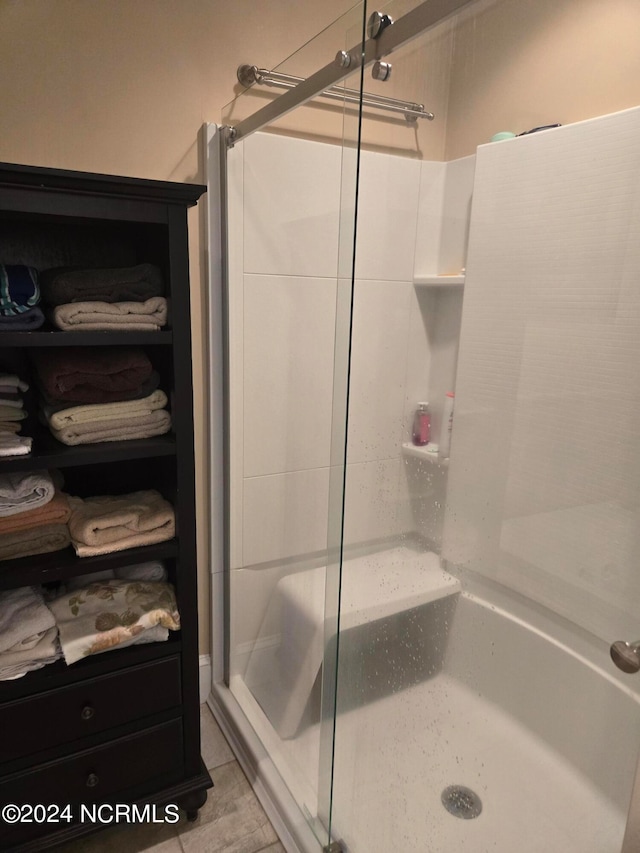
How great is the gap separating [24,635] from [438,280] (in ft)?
3.86

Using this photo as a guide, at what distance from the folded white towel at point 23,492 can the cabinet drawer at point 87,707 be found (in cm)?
42

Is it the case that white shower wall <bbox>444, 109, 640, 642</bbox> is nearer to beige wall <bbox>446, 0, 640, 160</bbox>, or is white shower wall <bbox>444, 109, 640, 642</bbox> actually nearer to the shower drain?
beige wall <bbox>446, 0, 640, 160</bbox>

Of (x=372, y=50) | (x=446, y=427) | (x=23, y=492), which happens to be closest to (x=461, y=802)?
(x=446, y=427)

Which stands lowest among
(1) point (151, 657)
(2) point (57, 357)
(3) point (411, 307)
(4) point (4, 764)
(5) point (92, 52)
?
(4) point (4, 764)

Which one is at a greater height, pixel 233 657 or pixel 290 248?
pixel 290 248

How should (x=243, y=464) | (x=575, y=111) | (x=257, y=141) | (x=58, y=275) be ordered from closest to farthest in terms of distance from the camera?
(x=575, y=111)
(x=58, y=275)
(x=257, y=141)
(x=243, y=464)

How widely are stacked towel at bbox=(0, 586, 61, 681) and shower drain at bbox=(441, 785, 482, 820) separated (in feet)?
2.96

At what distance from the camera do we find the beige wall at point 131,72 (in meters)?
1.35

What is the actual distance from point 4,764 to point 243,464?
0.90 m

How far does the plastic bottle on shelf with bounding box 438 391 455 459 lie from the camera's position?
1.30m

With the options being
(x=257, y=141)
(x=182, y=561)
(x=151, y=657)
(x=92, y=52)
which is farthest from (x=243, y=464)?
(x=92, y=52)

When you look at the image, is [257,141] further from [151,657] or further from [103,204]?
[151,657]

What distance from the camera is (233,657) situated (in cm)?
190

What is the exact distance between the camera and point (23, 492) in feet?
4.14
